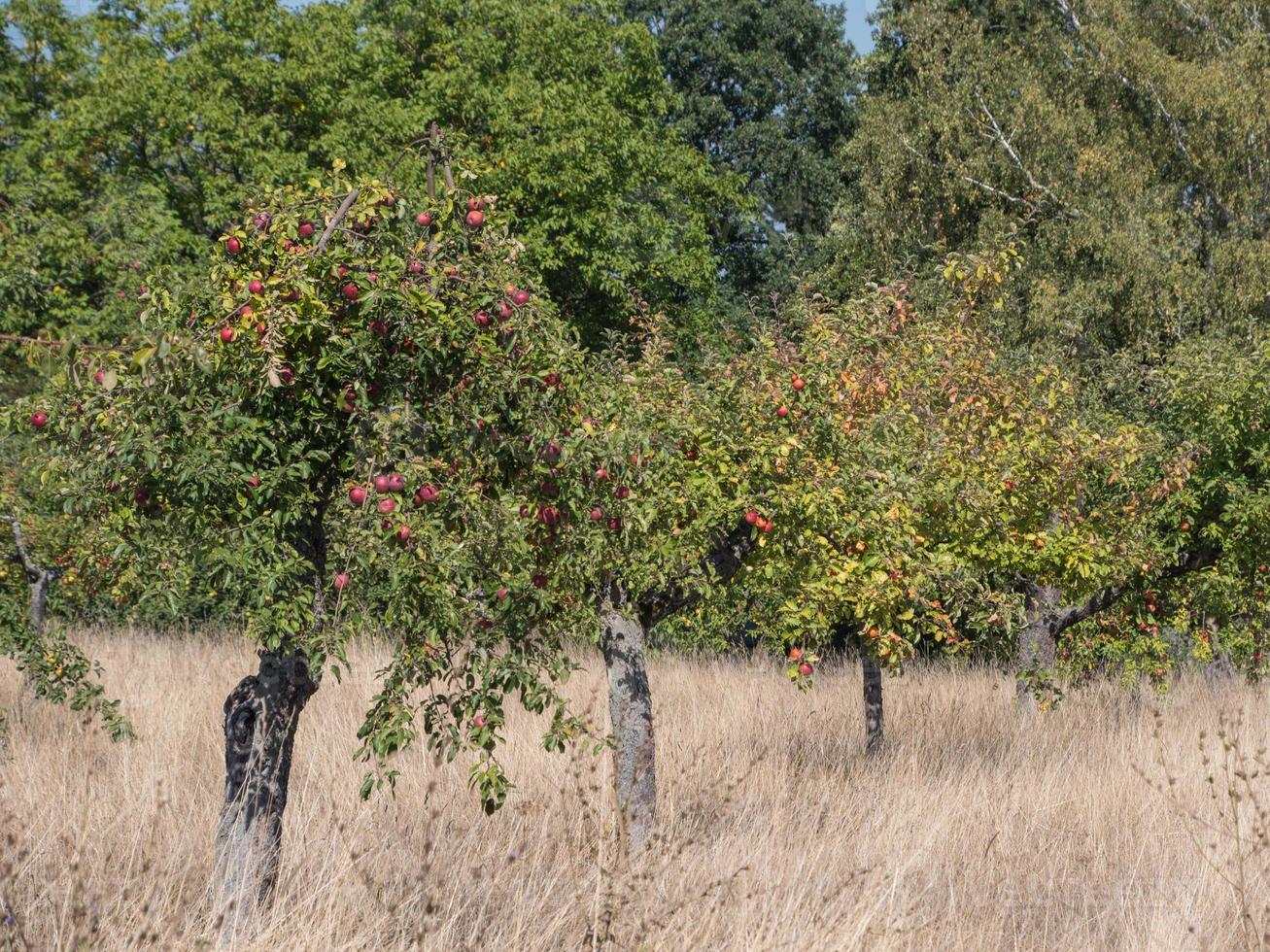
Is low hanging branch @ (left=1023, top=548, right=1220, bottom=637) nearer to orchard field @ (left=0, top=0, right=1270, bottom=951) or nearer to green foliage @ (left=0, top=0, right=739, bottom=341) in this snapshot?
orchard field @ (left=0, top=0, right=1270, bottom=951)

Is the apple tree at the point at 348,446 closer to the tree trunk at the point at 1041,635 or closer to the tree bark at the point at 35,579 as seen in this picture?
the tree bark at the point at 35,579

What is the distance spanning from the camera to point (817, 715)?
11727 mm

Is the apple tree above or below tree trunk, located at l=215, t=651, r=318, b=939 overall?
above

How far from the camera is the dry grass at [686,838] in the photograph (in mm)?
4715

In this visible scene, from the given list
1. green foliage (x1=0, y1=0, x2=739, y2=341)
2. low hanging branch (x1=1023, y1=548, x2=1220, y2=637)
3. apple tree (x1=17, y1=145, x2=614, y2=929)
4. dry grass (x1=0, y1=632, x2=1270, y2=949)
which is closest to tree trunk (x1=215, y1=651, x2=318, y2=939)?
apple tree (x1=17, y1=145, x2=614, y2=929)

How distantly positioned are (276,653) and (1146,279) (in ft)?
48.8

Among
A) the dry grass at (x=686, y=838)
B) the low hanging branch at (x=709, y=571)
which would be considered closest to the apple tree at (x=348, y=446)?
the dry grass at (x=686, y=838)

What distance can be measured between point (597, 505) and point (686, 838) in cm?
146

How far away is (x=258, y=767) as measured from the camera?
5.18m

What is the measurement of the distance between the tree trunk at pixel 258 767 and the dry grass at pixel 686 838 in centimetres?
20

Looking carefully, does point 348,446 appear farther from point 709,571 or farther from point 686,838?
point 709,571

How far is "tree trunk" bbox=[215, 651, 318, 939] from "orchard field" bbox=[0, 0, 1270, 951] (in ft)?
0.09

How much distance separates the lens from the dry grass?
15.5 feet

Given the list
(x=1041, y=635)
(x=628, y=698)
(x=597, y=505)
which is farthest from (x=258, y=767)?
(x=1041, y=635)
